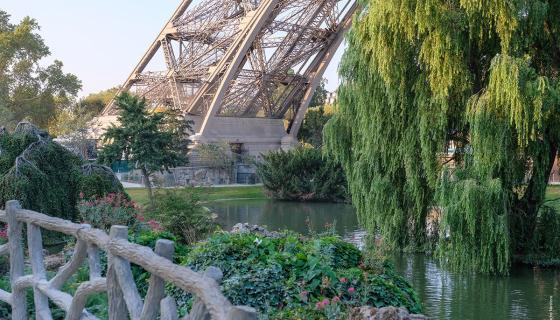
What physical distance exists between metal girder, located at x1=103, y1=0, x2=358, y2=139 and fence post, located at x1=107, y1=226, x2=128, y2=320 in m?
31.2

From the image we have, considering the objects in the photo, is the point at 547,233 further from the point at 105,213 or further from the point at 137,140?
the point at 137,140

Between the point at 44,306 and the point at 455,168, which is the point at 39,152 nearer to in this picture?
the point at 455,168

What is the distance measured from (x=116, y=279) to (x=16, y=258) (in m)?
1.98

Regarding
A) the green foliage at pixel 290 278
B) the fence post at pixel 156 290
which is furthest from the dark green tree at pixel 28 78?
the fence post at pixel 156 290

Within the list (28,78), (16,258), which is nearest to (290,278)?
(16,258)

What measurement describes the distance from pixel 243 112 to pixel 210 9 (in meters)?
6.20

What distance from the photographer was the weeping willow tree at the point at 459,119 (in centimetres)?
1161

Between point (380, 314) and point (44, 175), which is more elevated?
point (44, 175)

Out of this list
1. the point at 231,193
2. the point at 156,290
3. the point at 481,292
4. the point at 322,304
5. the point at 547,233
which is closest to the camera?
the point at 156,290

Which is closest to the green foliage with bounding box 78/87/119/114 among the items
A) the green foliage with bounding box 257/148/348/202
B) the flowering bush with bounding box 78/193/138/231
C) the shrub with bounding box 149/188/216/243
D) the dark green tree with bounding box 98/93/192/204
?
the green foliage with bounding box 257/148/348/202

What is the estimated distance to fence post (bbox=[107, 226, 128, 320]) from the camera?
3393 mm

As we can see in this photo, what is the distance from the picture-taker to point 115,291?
3.42 metres

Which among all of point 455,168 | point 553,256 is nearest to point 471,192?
point 455,168

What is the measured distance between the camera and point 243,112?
40.7 metres
